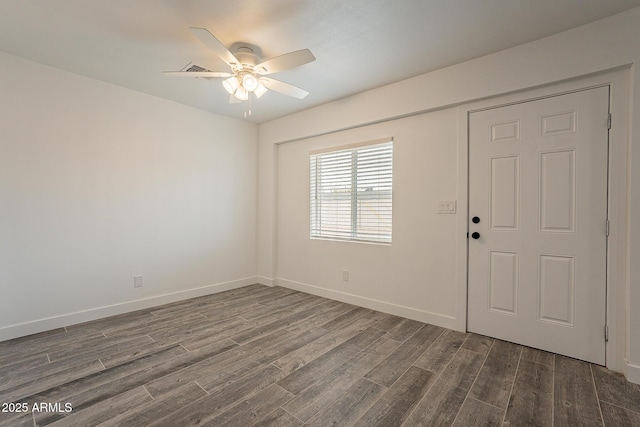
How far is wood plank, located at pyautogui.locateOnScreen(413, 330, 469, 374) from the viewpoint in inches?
87.2

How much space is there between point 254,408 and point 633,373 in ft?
8.73

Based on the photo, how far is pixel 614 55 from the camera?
2.06 metres

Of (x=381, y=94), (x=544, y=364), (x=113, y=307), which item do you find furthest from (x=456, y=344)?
(x=113, y=307)

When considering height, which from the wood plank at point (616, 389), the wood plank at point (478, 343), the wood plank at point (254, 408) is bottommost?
the wood plank at point (254, 408)

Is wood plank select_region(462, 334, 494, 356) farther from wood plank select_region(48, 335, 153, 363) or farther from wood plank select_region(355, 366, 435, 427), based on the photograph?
wood plank select_region(48, 335, 153, 363)

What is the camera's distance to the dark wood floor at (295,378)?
167 centimetres

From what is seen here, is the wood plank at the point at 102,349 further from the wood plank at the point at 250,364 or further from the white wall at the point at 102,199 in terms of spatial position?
the wood plank at the point at 250,364

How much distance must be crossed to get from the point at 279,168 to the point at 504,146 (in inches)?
124

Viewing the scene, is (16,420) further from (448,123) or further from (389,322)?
(448,123)

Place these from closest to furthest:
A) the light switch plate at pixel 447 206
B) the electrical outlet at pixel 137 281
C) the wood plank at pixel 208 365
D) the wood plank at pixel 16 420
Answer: the wood plank at pixel 16 420 → the wood plank at pixel 208 365 → the light switch plate at pixel 447 206 → the electrical outlet at pixel 137 281

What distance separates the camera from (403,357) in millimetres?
2338

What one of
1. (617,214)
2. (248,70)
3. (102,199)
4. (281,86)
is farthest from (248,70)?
(617,214)

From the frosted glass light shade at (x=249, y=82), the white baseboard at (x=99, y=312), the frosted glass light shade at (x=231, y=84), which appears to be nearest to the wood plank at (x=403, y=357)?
the frosted glass light shade at (x=249, y=82)

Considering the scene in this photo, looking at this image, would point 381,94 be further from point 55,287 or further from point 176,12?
point 55,287
